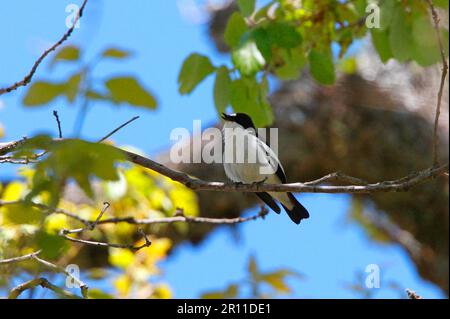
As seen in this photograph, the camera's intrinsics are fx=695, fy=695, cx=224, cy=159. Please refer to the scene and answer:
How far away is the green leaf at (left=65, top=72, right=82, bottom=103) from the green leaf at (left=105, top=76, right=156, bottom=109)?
0.07 meters

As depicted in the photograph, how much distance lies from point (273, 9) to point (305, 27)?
0.68 feet

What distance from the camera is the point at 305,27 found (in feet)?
12.8

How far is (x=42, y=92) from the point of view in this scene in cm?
144

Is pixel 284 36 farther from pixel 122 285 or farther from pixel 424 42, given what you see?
pixel 122 285

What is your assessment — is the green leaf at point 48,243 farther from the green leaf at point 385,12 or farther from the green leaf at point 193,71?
the green leaf at point 385,12

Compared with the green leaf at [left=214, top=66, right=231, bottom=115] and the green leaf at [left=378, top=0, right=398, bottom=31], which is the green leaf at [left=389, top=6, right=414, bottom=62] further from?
the green leaf at [left=214, top=66, right=231, bottom=115]

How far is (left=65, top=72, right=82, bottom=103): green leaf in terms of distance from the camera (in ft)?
4.65

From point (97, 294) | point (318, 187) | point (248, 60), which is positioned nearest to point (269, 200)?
point (248, 60)

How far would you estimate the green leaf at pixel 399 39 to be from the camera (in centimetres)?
344

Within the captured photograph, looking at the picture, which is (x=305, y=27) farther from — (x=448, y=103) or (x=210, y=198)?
(x=210, y=198)

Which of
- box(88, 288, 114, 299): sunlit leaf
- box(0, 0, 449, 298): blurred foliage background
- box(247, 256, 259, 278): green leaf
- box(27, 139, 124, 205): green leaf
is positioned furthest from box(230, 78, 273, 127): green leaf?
box(27, 139, 124, 205): green leaf

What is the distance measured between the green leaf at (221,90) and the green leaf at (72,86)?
6.18 ft

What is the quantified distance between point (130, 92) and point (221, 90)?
1.98 m
